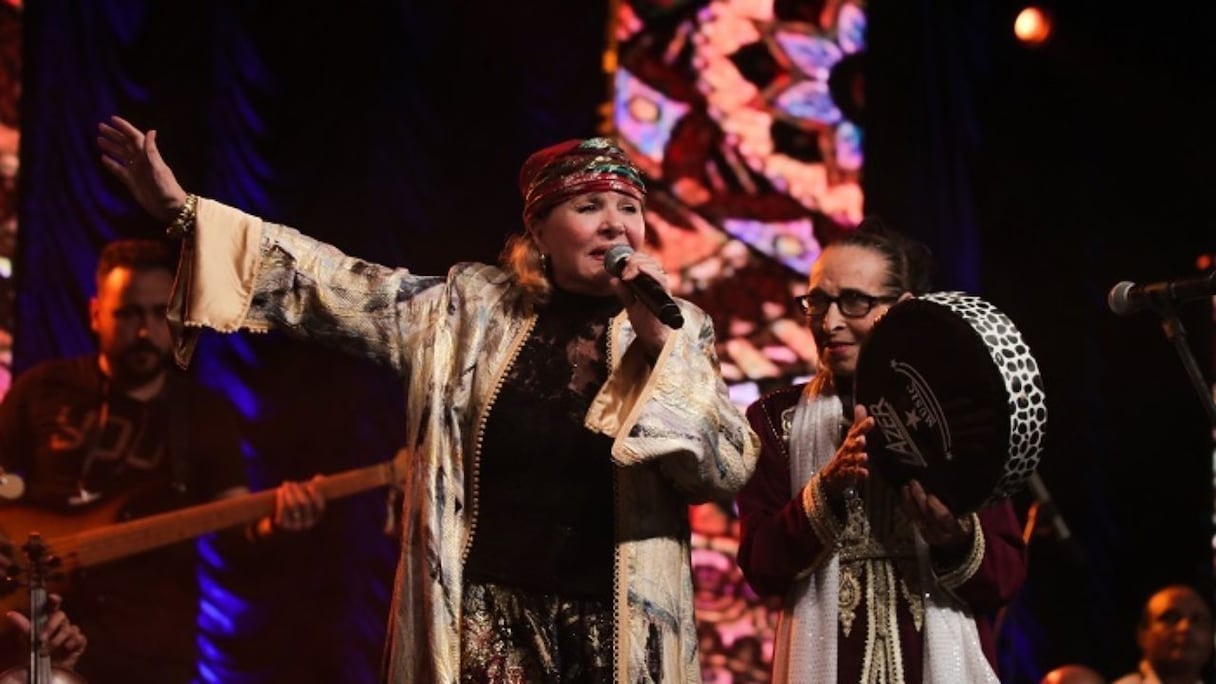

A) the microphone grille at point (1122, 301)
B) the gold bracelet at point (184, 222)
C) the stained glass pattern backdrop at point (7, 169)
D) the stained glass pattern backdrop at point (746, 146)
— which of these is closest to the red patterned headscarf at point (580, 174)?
the gold bracelet at point (184, 222)

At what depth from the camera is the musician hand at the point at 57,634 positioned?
3746 millimetres

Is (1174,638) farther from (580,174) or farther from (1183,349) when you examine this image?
(580,174)

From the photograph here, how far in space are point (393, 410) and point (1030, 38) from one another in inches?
110

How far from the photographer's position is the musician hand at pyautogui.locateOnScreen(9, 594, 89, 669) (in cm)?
375

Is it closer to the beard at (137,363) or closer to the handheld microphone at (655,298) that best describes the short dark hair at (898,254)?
the handheld microphone at (655,298)

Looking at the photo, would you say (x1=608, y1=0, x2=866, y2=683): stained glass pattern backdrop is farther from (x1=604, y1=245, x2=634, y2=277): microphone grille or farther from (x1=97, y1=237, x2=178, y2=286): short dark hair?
(x1=604, y1=245, x2=634, y2=277): microphone grille

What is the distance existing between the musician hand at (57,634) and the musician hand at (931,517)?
178 cm

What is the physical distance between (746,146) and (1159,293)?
3571mm

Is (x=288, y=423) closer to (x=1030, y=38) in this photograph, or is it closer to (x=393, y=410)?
(x=393, y=410)

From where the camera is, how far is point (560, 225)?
3518 mm

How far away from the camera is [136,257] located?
5453mm

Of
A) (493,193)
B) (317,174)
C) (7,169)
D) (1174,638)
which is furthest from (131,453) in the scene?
(1174,638)

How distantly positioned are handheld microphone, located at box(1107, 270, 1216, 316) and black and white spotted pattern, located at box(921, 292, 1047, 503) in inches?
15.2

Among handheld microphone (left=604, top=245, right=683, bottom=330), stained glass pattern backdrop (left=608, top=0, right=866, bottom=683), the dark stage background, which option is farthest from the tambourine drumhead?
stained glass pattern backdrop (left=608, top=0, right=866, bottom=683)
